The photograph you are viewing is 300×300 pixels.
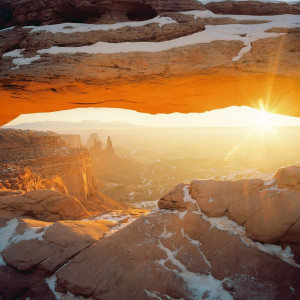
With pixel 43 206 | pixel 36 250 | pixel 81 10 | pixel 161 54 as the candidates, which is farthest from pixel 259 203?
pixel 81 10

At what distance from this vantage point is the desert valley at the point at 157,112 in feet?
13.9

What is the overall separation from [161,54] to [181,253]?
781 centimetres

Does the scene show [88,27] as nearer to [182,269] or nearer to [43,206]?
[43,206]

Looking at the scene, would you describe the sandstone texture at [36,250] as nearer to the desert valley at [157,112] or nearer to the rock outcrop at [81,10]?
the desert valley at [157,112]

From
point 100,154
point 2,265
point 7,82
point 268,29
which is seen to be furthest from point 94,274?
point 100,154

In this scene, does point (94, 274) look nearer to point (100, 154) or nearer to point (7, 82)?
point (7, 82)

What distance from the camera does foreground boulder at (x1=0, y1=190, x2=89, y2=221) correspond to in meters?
7.18

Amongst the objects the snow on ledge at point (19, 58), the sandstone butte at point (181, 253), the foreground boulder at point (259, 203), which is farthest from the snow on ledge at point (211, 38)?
the sandstone butte at point (181, 253)

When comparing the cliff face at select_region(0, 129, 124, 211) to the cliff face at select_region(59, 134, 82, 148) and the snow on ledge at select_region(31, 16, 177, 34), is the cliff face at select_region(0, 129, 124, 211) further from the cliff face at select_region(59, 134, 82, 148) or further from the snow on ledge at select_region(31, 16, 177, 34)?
the cliff face at select_region(59, 134, 82, 148)

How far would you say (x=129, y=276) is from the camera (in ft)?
14.4

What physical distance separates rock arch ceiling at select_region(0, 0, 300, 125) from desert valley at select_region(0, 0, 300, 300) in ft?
0.18

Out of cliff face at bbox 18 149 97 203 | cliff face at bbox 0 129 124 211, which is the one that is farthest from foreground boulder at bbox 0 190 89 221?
cliff face at bbox 18 149 97 203

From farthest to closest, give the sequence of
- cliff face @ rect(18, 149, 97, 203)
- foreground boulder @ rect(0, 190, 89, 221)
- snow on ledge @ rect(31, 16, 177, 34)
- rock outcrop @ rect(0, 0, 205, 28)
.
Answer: cliff face @ rect(18, 149, 97, 203) < rock outcrop @ rect(0, 0, 205, 28) < snow on ledge @ rect(31, 16, 177, 34) < foreground boulder @ rect(0, 190, 89, 221)

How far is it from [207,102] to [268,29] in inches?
158
